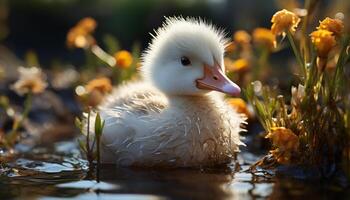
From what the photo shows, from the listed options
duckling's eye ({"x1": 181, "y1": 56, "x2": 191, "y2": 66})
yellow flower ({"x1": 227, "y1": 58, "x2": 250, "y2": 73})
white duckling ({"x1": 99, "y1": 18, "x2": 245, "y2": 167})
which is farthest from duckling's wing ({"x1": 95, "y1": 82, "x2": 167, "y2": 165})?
yellow flower ({"x1": 227, "y1": 58, "x2": 250, "y2": 73})

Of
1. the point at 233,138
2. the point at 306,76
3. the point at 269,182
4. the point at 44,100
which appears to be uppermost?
the point at 44,100

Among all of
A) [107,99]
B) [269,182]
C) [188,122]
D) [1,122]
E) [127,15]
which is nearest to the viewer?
[269,182]

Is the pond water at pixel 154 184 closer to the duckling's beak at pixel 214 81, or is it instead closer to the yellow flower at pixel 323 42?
the duckling's beak at pixel 214 81

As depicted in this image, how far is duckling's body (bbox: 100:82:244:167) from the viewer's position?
14.3 ft

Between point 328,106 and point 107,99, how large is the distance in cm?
197

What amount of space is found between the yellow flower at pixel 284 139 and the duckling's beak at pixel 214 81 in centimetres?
49

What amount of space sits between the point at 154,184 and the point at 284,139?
0.78 metres

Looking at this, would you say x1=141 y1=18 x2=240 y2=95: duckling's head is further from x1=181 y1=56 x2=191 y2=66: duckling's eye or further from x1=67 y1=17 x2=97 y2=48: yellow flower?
x1=67 y1=17 x2=97 y2=48: yellow flower

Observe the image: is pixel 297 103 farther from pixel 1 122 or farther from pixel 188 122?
pixel 1 122

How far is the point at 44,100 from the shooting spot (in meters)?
7.64

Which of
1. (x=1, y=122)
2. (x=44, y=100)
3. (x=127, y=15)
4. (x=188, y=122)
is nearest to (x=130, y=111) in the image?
(x=188, y=122)

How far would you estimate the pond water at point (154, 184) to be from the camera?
3.58 m

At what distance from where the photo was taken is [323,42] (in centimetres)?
373

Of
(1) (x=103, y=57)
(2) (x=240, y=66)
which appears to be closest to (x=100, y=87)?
(1) (x=103, y=57)
